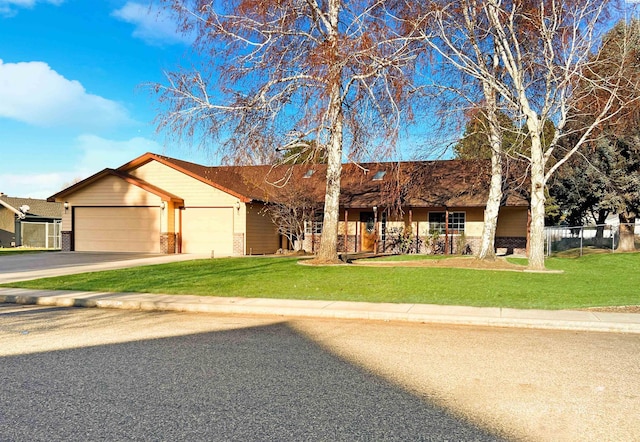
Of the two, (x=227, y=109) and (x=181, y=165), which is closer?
(x=227, y=109)

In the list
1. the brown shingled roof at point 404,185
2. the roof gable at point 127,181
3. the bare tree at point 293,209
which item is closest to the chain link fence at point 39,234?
the roof gable at point 127,181

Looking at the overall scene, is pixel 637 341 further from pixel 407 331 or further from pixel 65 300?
pixel 65 300

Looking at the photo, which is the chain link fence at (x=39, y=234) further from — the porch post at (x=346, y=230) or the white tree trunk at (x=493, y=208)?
the white tree trunk at (x=493, y=208)

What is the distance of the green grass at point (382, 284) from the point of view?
34.9 ft

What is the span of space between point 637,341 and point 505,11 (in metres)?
12.5

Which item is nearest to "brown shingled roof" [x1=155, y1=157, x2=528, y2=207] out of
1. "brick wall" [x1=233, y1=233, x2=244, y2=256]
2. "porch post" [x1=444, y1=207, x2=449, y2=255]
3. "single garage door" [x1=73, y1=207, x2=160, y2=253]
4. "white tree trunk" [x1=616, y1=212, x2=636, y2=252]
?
"porch post" [x1=444, y1=207, x2=449, y2=255]

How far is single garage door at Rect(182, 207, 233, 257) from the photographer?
2459 cm

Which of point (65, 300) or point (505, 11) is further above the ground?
point (505, 11)

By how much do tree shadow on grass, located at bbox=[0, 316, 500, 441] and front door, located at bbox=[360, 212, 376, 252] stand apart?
20504 mm

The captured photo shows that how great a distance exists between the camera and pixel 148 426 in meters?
3.97

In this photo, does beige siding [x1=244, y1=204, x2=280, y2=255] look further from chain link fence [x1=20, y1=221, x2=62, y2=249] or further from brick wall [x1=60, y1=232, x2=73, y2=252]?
chain link fence [x1=20, y1=221, x2=62, y2=249]

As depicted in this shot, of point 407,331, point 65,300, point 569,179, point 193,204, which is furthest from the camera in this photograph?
point 569,179

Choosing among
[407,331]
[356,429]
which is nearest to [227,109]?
[407,331]

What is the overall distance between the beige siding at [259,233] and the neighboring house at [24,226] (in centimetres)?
2029
